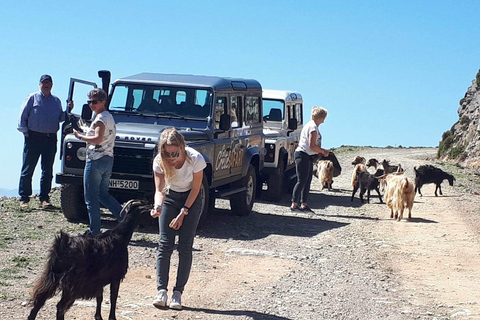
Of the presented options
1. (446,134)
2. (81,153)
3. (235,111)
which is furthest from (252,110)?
(446,134)

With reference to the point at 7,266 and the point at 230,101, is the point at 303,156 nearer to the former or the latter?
the point at 230,101

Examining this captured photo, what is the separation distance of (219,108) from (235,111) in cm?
95

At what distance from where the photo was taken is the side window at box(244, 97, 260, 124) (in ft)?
48.2

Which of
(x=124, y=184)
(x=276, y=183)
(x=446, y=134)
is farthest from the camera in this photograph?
(x=446, y=134)

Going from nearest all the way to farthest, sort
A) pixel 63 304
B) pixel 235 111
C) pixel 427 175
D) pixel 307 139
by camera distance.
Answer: pixel 63 304 < pixel 235 111 < pixel 307 139 < pixel 427 175

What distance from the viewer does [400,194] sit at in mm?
14406

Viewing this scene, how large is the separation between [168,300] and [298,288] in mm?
1630

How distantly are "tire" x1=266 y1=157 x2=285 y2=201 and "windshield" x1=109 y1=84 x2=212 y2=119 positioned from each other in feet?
15.0

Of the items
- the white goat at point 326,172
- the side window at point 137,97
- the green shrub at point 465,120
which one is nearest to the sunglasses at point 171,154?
the side window at point 137,97

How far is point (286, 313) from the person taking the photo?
7.41 m

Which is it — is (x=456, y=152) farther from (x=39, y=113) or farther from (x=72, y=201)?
(x=72, y=201)

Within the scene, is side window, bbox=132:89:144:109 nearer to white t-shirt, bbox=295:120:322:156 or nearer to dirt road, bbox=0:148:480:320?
dirt road, bbox=0:148:480:320

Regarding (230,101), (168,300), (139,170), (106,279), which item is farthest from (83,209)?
(106,279)

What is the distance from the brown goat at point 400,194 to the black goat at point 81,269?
8.50m
